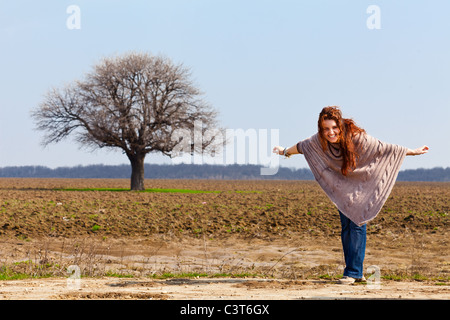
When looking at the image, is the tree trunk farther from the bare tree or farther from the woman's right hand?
the woman's right hand

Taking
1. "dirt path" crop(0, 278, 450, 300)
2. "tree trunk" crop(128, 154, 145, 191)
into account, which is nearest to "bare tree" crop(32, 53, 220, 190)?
"tree trunk" crop(128, 154, 145, 191)

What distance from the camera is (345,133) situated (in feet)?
24.9

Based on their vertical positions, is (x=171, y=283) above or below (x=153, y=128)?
below

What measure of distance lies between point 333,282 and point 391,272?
2398mm

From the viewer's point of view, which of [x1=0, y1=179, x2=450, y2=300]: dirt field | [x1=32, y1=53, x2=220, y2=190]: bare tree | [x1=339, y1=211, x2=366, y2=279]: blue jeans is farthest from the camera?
[x1=32, y1=53, x2=220, y2=190]: bare tree

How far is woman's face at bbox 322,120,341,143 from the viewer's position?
7.50m

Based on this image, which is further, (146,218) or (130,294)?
(146,218)

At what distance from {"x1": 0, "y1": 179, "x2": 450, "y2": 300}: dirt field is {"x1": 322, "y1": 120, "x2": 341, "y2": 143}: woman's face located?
2.01 m

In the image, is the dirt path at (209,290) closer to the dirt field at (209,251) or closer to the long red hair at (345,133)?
the dirt field at (209,251)

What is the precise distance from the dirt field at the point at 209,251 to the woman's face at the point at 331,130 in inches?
79.0

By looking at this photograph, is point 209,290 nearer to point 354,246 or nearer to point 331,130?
point 354,246
